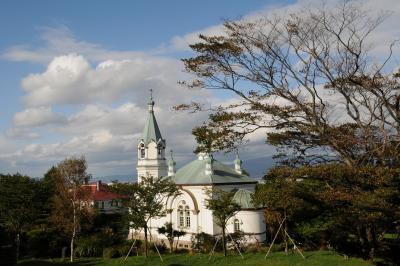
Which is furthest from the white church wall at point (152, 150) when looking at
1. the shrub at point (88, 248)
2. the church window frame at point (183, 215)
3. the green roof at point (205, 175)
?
the shrub at point (88, 248)

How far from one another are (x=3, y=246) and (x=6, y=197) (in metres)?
14.2

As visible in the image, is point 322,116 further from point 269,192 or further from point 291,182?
point 269,192

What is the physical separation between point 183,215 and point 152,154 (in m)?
9.02

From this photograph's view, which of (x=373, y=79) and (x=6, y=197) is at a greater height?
(x=373, y=79)

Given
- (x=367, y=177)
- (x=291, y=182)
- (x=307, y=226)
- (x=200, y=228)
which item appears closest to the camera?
(x=367, y=177)

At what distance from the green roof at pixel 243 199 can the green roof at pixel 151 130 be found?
12325 millimetres

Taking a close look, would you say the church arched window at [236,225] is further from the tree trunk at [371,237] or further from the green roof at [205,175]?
the tree trunk at [371,237]

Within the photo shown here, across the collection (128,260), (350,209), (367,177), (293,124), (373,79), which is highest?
(373,79)

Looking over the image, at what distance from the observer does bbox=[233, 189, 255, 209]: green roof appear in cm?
3098

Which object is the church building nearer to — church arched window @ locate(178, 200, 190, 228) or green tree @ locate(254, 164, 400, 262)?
church arched window @ locate(178, 200, 190, 228)

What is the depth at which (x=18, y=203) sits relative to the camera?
33.4 m

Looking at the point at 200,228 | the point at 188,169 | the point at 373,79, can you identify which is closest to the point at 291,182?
the point at 373,79

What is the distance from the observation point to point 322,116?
15.8 meters

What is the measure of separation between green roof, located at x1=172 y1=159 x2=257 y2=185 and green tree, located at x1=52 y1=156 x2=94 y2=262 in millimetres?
8391
